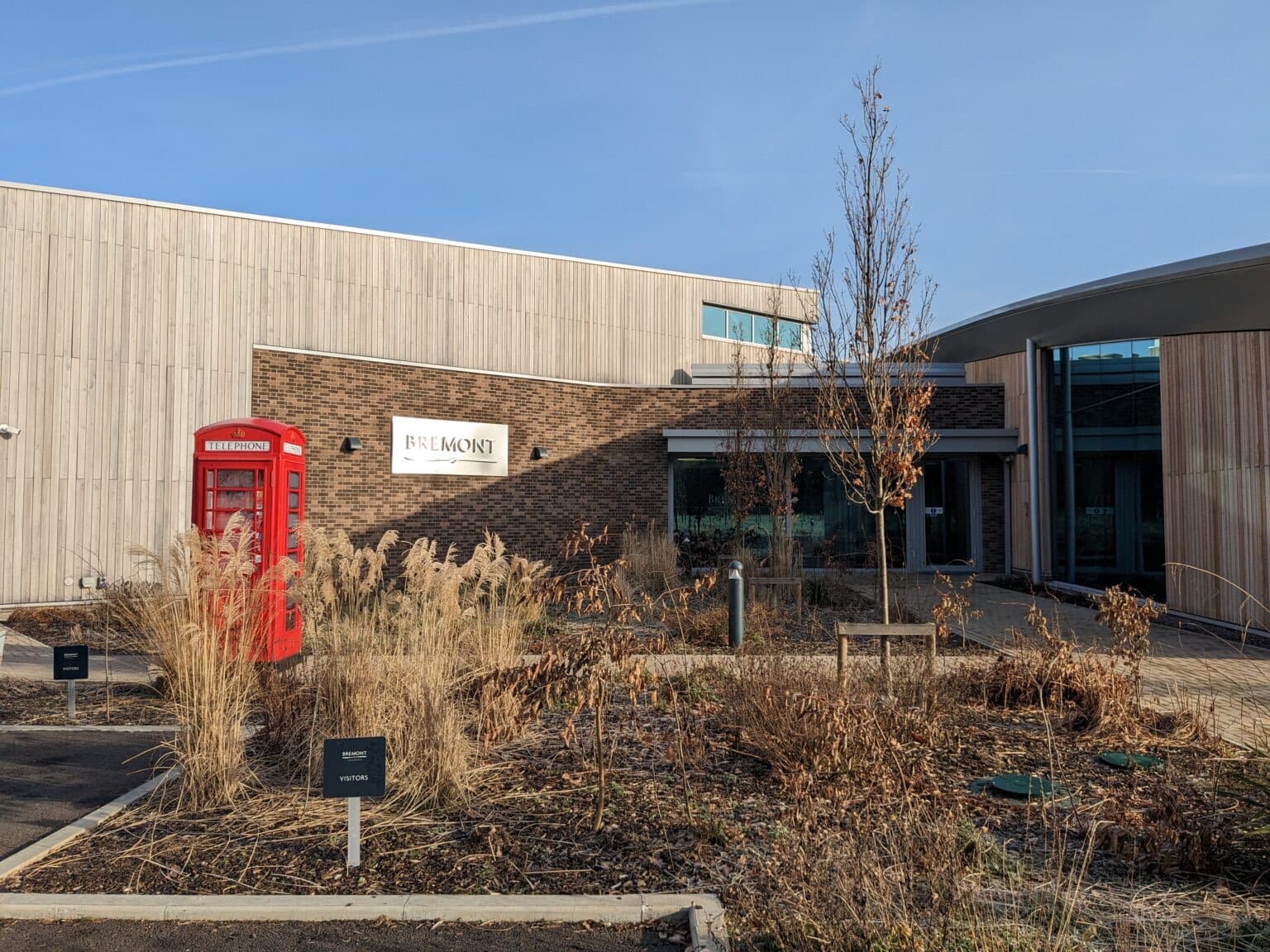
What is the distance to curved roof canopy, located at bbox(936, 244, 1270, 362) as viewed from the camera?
1167 centimetres

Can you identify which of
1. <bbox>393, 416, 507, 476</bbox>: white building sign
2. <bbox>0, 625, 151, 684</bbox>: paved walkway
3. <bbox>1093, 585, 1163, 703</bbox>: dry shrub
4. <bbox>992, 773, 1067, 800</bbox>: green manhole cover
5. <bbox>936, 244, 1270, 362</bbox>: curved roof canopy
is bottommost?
<bbox>0, 625, 151, 684</bbox>: paved walkway

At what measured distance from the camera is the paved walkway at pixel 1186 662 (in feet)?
23.1

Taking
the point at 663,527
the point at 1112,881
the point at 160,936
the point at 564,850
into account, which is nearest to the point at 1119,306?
the point at 663,527

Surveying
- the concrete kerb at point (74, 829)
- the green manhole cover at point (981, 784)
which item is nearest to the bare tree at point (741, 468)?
the green manhole cover at point (981, 784)

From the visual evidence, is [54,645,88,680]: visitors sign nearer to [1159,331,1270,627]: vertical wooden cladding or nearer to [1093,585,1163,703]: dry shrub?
[1093,585,1163,703]: dry shrub

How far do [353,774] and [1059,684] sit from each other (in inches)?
214

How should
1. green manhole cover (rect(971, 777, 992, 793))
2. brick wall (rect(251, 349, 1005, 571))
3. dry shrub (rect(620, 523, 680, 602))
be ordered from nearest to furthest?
green manhole cover (rect(971, 777, 992, 793))
dry shrub (rect(620, 523, 680, 602))
brick wall (rect(251, 349, 1005, 571))

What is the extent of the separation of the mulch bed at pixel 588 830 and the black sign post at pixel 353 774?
178 millimetres

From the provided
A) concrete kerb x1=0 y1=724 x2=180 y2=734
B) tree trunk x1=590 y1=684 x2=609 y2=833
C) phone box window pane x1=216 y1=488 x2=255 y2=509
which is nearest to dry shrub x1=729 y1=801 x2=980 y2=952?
tree trunk x1=590 y1=684 x2=609 y2=833

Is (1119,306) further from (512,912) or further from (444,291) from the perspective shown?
(512,912)

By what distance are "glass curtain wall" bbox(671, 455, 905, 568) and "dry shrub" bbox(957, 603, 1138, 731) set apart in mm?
12177

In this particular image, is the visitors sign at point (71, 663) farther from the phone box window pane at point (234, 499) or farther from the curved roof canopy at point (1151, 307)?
the curved roof canopy at point (1151, 307)

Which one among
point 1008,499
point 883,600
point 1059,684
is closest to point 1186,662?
point 1059,684

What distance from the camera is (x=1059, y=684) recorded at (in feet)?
23.8
